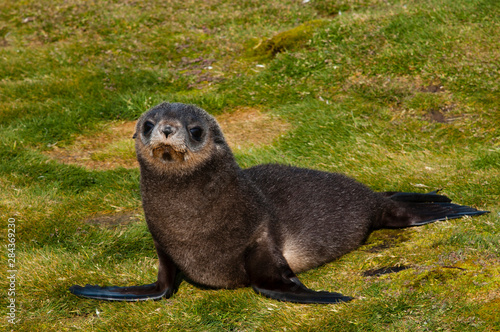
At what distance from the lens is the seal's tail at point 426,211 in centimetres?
572

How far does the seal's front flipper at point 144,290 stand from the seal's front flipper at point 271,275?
75cm

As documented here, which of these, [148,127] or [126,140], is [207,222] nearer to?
[148,127]

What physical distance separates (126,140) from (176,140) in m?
4.91

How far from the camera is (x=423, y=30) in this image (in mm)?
10367

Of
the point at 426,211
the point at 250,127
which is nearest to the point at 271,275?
the point at 426,211

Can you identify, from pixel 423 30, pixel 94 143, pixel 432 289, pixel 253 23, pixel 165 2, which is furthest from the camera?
pixel 165 2

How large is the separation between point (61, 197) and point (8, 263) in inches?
65.5

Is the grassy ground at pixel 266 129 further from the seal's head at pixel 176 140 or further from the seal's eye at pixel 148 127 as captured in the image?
the seal's eye at pixel 148 127

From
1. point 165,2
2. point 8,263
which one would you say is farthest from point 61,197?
point 165,2

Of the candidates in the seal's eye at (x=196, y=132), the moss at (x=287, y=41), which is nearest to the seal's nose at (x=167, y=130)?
the seal's eye at (x=196, y=132)

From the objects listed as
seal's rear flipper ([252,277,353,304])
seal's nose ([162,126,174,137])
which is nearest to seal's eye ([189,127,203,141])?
seal's nose ([162,126,174,137])

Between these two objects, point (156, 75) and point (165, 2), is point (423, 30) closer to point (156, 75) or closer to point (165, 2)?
point (156, 75)

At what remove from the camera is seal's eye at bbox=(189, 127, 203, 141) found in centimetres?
479

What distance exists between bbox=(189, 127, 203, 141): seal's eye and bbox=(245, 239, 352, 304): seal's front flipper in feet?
3.48
